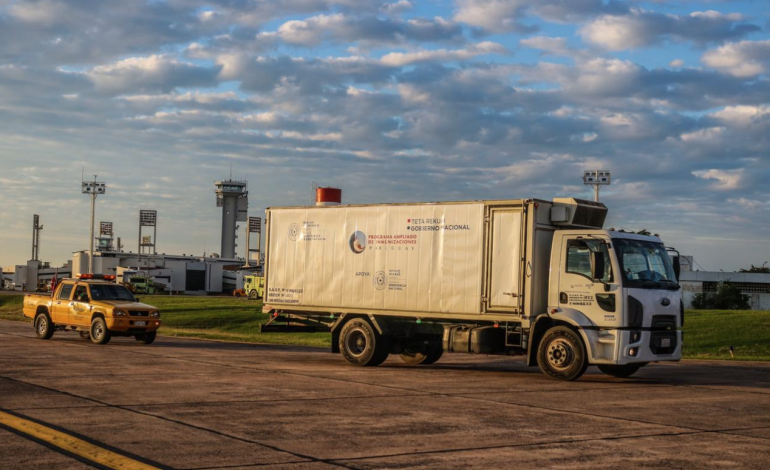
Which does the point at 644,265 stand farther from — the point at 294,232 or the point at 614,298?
the point at 294,232

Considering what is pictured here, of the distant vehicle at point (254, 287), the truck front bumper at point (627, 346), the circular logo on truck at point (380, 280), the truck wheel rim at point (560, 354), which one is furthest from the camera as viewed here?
the distant vehicle at point (254, 287)

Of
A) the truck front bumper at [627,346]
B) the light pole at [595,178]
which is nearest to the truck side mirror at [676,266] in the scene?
the truck front bumper at [627,346]

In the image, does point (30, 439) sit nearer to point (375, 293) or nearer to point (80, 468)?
point (80, 468)

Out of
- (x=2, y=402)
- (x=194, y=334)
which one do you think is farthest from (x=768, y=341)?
(x=2, y=402)

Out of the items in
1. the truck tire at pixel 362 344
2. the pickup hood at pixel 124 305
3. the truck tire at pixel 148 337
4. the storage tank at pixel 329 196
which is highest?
the storage tank at pixel 329 196

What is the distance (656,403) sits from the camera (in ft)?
46.4

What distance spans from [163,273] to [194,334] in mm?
76497

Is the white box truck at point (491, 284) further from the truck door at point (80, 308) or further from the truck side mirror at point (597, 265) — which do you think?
the truck door at point (80, 308)

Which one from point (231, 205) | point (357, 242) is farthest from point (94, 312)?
point (231, 205)

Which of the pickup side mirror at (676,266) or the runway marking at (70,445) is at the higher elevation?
the pickup side mirror at (676,266)

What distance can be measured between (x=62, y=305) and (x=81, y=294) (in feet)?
2.67

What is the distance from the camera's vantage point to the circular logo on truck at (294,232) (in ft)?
70.1

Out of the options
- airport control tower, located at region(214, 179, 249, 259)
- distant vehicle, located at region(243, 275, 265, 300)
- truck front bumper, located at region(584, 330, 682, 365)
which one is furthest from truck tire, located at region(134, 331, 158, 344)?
airport control tower, located at region(214, 179, 249, 259)

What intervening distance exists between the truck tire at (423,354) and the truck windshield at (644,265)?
5320mm
